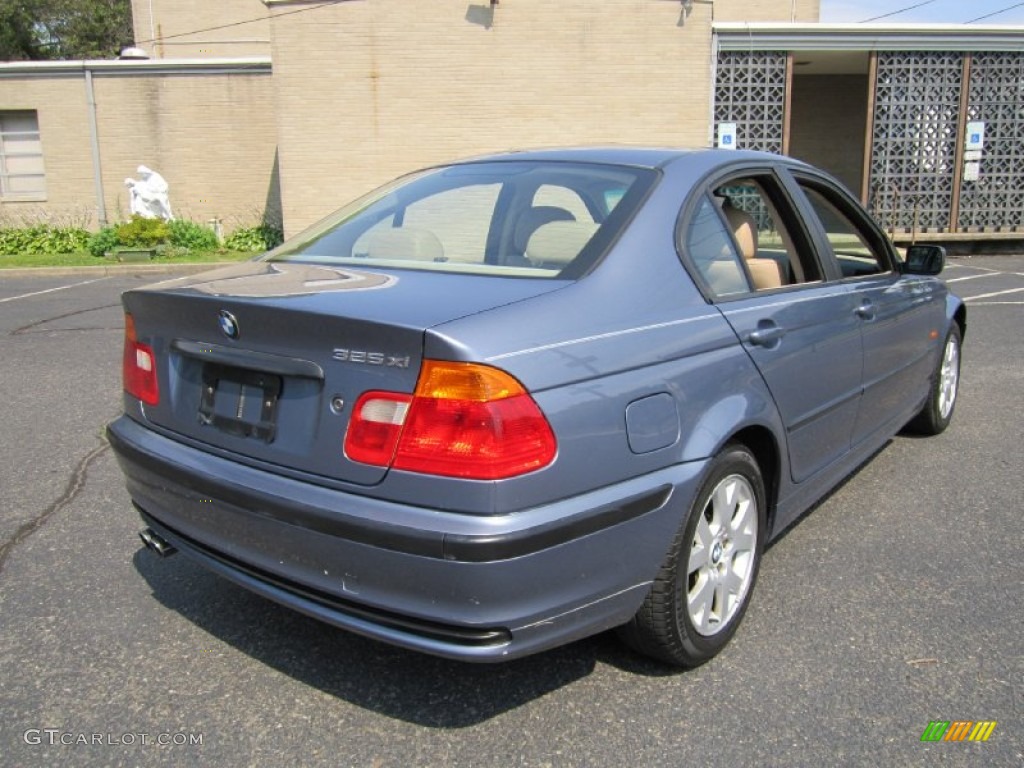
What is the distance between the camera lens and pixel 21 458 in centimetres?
477

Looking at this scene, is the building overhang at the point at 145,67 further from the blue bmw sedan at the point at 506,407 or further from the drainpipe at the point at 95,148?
the blue bmw sedan at the point at 506,407

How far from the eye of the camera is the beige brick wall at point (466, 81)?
659 inches

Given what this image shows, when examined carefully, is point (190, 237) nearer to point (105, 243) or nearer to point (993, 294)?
point (105, 243)

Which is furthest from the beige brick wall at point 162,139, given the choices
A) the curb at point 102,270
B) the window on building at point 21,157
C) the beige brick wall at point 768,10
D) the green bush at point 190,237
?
the beige brick wall at point 768,10

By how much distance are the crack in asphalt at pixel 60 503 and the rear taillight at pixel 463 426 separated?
7.09ft

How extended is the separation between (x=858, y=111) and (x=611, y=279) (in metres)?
22.5

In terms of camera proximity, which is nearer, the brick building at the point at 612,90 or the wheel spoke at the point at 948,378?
the wheel spoke at the point at 948,378

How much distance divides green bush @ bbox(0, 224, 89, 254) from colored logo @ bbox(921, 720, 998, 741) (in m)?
19.8

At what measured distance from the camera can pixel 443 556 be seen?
212 cm

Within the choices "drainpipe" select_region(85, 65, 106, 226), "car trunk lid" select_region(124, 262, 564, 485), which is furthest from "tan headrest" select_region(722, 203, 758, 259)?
"drainpipe" select_region(85, 65, 106, 226)

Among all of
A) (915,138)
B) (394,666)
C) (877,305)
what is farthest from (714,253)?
(915,138)

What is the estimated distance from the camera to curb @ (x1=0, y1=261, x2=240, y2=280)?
49.4 ft

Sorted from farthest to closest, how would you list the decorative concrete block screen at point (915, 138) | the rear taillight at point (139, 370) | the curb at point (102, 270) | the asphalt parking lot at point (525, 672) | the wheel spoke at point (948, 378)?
the decorative concrete block screen at point (915, 138) < the curb at point (102, 270) < the wheel spoke at point (948, 378) < the rear taillight at point (139, 370) < the asphalt parking lot at point (525, 672)

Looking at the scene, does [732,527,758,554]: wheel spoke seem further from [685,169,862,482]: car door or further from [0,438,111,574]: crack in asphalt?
[0,438,111,574]: crack in asphalt
